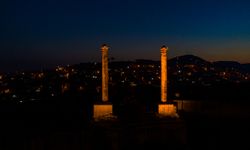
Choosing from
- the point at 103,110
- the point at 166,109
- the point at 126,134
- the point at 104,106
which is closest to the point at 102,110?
the point at 103,110

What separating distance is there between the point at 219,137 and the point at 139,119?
395cm

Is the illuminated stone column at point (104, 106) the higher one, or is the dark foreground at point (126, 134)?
the illuminated stone column at point (104, 106)

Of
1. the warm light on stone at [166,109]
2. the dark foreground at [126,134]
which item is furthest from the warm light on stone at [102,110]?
the warm light on stone at [166,109]

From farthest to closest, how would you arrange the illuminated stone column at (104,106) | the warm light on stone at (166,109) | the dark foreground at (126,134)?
the warm light on stone at (166,109), the illuminated stone column at (104,106), the dark foreground at (126,134)

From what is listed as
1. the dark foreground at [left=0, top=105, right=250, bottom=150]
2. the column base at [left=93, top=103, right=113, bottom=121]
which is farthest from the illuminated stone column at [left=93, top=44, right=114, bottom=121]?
the dark foreground at [left=0, top=105, right=250, bottom=150]

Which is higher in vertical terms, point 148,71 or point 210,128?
point 148,71

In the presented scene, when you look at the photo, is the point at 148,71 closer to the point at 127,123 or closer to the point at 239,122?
the point at 239,122

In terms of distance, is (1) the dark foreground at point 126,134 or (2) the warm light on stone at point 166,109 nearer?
(1) the dark foreground at point 126,134

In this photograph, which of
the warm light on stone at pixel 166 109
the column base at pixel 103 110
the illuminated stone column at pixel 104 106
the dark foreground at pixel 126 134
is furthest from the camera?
the warm light on stone at pixel 166 109

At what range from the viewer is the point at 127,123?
634 inches

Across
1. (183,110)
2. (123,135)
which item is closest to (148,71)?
(183,110)

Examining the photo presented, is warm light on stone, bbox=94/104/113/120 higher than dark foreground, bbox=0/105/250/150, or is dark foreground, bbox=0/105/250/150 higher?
warm light on stone, bbox=94/104/113/120

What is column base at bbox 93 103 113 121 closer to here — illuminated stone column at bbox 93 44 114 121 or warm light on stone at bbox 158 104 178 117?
illuminated stone column at bbox 93 44 114 121

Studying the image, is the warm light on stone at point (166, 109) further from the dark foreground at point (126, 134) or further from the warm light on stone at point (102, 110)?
the warm light on stone at point (102, 110)
